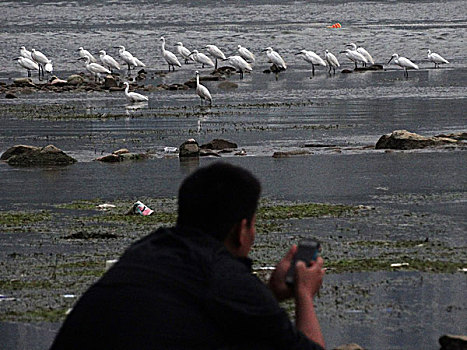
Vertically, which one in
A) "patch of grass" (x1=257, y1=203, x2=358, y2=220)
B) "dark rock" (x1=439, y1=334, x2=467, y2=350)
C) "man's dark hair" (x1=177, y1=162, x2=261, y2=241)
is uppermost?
"man's dark hair" (x1=177, y1=162, x2=261, y2=241)

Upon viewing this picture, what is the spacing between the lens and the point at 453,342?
6559 millimetres

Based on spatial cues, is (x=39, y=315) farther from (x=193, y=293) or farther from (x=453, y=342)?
(x=193, y=293)

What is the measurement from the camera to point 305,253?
4.66 m

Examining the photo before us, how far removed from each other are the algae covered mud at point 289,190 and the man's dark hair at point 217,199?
8.86ft

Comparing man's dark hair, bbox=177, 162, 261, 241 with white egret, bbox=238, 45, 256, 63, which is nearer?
man's dark hair, bbox=177, 162, 261, 241

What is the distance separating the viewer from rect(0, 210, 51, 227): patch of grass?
11.8 metres

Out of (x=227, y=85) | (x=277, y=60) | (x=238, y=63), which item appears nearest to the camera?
(x=227, y=85)

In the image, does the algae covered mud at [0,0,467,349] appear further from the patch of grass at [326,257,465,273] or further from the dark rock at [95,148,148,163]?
the dark rock at [95,148,148,163]

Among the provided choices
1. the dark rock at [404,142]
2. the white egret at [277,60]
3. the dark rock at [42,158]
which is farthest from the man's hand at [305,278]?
the white egret at [277,60]

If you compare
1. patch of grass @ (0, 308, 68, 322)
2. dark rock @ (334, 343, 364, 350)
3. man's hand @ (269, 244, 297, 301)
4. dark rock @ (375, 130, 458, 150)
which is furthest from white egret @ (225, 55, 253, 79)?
man's hand @ (269, 244, 297, 301)

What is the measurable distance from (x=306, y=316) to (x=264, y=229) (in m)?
6.30

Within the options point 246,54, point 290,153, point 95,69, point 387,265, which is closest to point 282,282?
point 387,265

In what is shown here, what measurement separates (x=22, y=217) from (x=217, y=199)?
26.6ft

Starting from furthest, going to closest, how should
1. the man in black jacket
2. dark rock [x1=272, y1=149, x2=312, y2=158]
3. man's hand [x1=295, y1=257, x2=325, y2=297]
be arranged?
dark rock [x1=272, y1=149, x2=312, y2=158]
man's hand [x1=295, y1=257, x2=325, y2=297]
the man in black jacket
